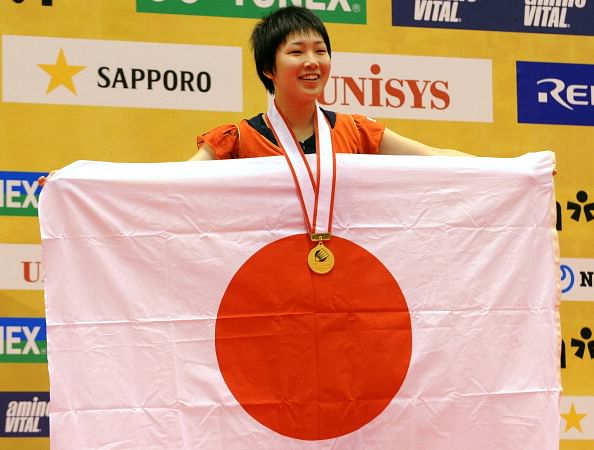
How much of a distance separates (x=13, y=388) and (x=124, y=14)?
138 centimetres

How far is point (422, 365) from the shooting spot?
2.26 meters

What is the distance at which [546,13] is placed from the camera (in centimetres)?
391

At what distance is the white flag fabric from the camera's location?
221 centimetres

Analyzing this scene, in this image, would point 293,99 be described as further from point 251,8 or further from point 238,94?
point 251,8

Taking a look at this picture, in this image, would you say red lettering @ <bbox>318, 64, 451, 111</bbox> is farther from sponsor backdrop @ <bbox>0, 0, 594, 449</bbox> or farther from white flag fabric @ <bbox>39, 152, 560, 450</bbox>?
white flag fabric @ <bbox>39, 152, 560, 450</bbox>

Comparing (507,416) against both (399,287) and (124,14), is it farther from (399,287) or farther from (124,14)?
(124,14)

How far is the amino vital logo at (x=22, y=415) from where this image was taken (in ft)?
11.1

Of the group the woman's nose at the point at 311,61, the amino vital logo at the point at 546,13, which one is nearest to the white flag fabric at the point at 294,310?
the woman's nose at the point at 311,61

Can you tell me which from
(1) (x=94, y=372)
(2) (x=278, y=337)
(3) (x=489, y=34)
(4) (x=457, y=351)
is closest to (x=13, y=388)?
(1) (x=94, y=372)

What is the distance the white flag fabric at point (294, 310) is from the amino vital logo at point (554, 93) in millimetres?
1570

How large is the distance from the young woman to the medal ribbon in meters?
0.04

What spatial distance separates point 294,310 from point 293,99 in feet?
1.76

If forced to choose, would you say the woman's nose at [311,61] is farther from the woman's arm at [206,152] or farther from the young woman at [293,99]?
the woman's arm at [206,152]

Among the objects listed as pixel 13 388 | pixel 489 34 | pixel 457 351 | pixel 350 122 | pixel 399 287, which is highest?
pixel 489 34
